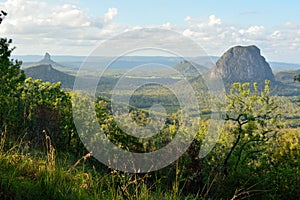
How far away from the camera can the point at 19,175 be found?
3.58m

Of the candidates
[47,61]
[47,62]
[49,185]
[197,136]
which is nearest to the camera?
[49,185]

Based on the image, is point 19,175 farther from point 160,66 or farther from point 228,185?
point 228,185

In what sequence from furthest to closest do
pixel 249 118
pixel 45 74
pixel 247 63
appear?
pixel 247 63 → pixel 45 74 → pixel 249 118

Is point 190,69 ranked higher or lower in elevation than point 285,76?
higher

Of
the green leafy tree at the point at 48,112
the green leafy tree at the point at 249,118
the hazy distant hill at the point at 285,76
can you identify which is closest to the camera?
the green leafy tree at the point at 249,118

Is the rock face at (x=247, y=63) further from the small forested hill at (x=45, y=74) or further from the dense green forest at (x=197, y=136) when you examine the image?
the dense green forest at (x=197, y=136)

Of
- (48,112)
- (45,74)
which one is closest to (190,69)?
(48,112)

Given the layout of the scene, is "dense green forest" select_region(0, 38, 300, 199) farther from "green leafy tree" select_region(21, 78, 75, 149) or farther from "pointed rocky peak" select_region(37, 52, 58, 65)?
"pointed rocky peak" select_region(37, 52, 58, 65)

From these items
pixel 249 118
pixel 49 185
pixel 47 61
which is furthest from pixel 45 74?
pixel 49 185

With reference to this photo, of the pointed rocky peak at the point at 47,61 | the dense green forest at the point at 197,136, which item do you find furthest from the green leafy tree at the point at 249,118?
the pointed rocky peak at the point at 47,61

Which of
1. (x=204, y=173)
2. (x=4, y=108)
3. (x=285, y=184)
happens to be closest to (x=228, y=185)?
(x=204, y=173)

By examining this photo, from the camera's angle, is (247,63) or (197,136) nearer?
(197,136)

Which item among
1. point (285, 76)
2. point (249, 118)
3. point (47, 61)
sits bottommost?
point (285, 76)

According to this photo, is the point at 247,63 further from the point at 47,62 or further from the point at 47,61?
the point at 47,62
